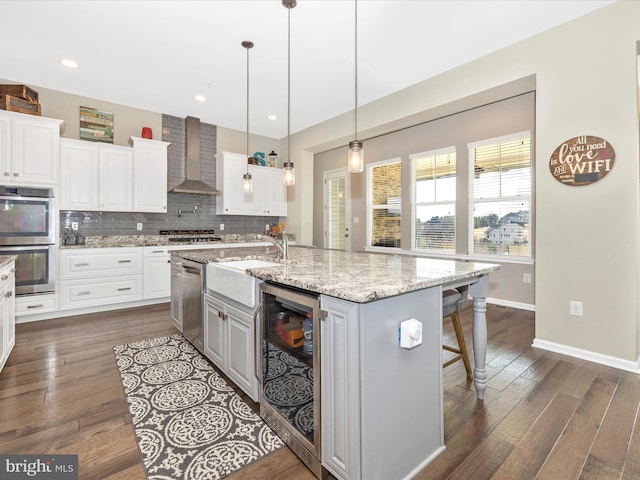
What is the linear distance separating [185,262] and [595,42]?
13.0 ft

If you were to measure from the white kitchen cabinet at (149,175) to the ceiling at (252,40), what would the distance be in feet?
2.17

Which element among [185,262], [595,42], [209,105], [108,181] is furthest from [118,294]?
[595,42]

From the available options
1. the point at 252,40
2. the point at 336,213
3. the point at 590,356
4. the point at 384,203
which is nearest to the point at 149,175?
the point at 252,40

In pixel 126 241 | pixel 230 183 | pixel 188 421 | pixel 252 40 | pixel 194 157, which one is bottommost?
pixel 188 421

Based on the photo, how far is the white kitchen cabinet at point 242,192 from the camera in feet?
17.7

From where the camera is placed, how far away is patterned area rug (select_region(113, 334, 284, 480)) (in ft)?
4.81

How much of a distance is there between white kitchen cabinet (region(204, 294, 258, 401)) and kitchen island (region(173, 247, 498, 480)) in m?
0.56

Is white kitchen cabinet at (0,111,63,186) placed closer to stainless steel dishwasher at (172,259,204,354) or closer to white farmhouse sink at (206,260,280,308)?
stainless steel dishwasher at (172,259,204,354)

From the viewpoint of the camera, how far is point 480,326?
194cm

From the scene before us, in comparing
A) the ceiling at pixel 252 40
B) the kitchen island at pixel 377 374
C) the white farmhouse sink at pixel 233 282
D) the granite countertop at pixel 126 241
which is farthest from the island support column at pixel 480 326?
the granite countertop at pixel 126 241

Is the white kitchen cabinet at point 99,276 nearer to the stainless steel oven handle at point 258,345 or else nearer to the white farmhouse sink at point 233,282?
the white farmhouse sink at point 233,282

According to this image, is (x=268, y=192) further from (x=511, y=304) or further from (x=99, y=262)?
(x=511, y=304)

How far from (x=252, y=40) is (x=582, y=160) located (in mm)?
3208

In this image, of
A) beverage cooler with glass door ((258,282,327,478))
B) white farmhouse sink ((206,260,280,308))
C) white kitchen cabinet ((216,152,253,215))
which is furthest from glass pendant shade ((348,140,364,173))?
white kitchen cabinet ((216,152,253,215))
